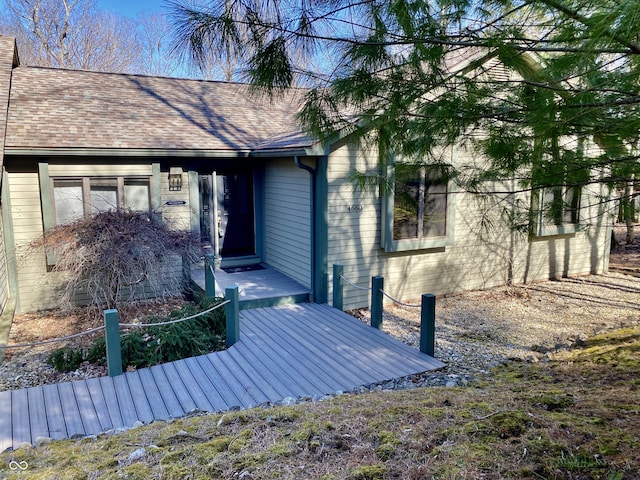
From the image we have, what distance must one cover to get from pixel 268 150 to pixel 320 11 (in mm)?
4780

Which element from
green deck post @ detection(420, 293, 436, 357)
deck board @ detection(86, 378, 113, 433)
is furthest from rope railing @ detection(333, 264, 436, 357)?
deck board @ detection(86, 378, 113, 433)

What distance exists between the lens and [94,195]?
811 centimetres

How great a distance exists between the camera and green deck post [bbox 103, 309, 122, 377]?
16.5ft

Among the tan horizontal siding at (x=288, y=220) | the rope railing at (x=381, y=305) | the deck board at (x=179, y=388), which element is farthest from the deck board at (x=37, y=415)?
the tan horizontal siding at (x=288, y=220)

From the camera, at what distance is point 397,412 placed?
10.8 feet

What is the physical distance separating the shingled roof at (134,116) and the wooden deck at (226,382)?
306cm

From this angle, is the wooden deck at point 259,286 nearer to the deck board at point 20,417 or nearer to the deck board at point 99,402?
the deck board at point 99,402

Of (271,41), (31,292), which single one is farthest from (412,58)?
(31,292)

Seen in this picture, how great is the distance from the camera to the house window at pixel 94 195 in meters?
7.86

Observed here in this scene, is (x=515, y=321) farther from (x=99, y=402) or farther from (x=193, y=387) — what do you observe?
(x=99, y=402)

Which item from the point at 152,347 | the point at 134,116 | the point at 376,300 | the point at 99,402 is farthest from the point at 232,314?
the point at 134,116

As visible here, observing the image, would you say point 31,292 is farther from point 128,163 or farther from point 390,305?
point 390,305

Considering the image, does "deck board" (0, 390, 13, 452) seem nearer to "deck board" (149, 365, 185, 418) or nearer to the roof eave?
"deck board" (149, 365, 185, 418)

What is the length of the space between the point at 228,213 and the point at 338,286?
3507 mm
